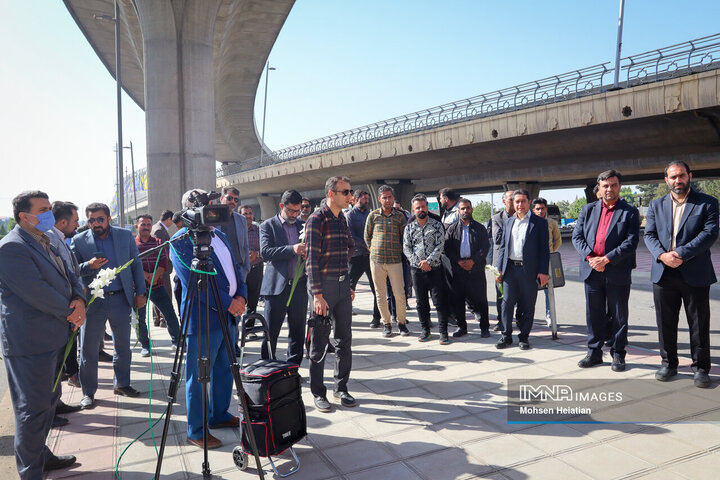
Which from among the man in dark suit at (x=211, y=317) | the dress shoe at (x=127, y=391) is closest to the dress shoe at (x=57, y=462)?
the man in dark suit at (x=211, y=317)

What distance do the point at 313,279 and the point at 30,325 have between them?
2231 millimetres

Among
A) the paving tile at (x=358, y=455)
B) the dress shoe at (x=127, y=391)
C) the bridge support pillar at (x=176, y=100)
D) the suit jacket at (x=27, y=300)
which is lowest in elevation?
the paving tile at (x=358, y=455)

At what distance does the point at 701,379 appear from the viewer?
484cm

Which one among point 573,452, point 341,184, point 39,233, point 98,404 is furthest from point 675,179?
point 98,404

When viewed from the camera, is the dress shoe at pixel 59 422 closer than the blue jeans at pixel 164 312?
Yes

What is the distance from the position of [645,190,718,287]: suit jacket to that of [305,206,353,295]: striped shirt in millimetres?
3138

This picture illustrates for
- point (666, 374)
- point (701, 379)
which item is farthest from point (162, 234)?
point (701, 379)

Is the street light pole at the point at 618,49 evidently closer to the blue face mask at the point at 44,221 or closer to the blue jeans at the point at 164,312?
the blue jeans at the point at 164,312

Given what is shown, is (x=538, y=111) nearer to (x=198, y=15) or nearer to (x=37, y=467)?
(x=198, y=15)

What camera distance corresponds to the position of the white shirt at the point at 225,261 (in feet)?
12.9

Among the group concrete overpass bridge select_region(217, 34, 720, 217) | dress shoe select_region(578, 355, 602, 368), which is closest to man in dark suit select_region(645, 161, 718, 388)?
dress shoe select_region(578, 355, 602, 368)

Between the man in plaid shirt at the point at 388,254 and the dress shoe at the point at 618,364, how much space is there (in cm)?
298

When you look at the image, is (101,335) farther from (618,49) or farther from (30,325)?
(618,49)

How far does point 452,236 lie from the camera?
25.1 feet
